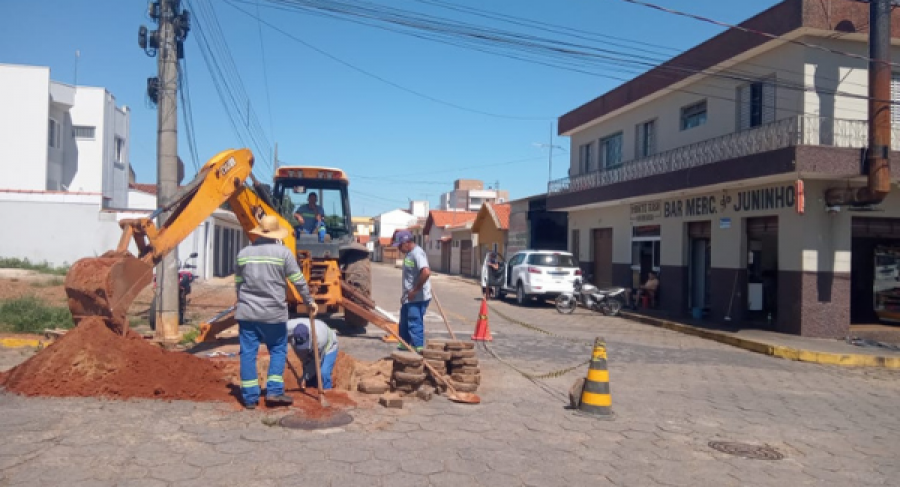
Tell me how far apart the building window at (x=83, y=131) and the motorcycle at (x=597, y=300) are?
2609 cm

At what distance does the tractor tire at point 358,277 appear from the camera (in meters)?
12.5

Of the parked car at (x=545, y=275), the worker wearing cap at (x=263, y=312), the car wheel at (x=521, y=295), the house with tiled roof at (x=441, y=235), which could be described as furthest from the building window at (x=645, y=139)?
the house with tiled roof at (x=441, y=235)

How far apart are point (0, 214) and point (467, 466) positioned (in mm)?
26444

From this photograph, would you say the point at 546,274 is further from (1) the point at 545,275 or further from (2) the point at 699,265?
(2) the point at 699,265

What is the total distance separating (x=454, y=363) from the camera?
773 centimetres

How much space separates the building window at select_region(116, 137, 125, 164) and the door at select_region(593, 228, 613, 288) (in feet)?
87.5

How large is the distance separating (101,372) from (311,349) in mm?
2020

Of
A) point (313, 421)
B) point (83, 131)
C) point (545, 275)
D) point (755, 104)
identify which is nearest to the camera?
point (313, 421)

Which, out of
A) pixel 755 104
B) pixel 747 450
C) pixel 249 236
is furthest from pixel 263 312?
pixel 755 104

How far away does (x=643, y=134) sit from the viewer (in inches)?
882

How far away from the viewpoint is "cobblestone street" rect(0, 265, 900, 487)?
4.94 meters

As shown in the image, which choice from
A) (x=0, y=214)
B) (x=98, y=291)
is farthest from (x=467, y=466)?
(x=0, y=214)

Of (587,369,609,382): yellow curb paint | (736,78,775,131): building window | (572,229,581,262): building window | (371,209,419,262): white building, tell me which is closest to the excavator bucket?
(587,369,609,382): yellow curb paint

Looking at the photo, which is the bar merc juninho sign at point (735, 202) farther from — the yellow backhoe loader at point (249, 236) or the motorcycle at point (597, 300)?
the yellow backhoe loader at point (249, 236)
